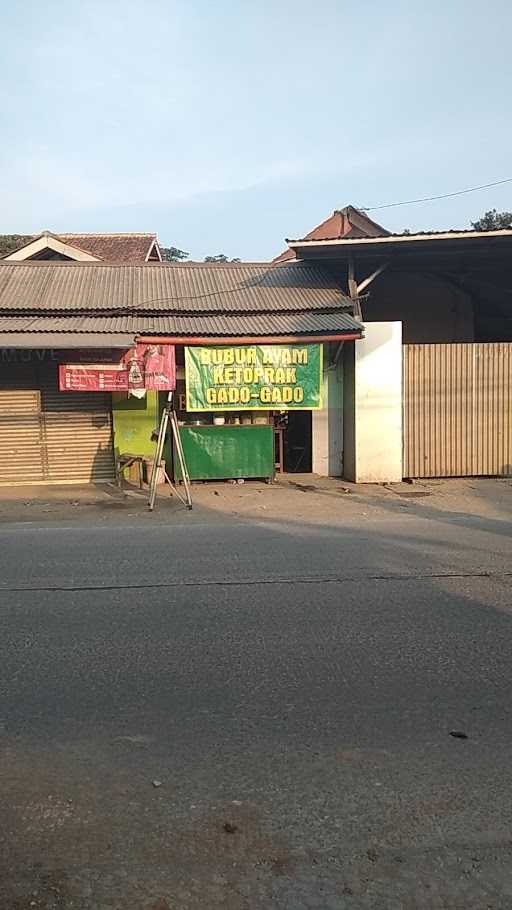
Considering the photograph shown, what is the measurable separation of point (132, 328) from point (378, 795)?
35.7 feet

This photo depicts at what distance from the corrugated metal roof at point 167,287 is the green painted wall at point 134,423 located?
1735 millimetres

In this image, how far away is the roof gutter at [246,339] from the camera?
41.5 feet

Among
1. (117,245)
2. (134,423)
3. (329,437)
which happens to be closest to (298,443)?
(329,437)

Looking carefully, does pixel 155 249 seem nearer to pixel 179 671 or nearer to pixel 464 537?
pixel 464 537

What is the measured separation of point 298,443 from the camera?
15.2 meters

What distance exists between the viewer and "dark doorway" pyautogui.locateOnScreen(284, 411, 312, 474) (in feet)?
48.6

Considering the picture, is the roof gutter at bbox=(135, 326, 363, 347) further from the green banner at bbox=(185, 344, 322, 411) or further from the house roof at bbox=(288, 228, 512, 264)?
the house roof at bbox=(288, 228, 512, 264)

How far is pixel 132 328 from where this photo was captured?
42.3 ft

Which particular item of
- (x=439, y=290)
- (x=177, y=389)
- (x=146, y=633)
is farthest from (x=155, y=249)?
(x=146, y=633)

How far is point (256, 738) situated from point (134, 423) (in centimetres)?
1098

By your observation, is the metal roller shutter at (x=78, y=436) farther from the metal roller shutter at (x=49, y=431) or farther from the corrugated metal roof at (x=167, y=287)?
the corrugated metal roof at (x=167, y=287)

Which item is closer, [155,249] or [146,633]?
[146,633]

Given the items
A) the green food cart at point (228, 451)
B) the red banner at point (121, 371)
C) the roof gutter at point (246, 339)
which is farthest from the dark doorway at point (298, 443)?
the red banner at point (121, 371)

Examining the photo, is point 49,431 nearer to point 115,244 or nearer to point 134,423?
point 134,423
